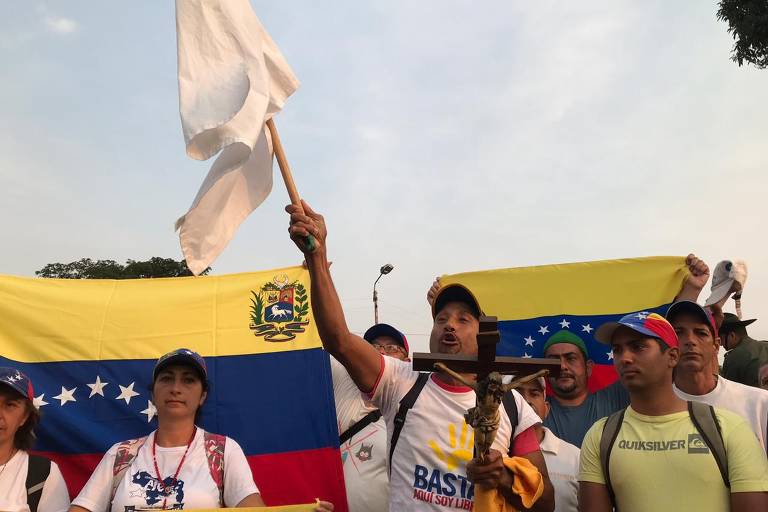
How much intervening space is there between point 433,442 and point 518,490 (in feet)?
1.42

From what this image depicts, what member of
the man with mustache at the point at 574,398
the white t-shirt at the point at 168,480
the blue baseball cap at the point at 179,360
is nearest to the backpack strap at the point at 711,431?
the man with mustache at the point at 574,398

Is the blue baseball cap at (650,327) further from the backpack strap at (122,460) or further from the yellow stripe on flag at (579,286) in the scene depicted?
the yellow stripe on flag at (579,286)

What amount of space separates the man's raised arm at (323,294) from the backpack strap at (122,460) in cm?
129

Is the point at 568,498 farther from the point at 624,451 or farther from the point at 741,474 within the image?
the point at 741,474

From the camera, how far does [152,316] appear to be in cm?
534

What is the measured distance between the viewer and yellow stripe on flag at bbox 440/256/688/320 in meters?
5.90

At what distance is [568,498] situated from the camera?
353 cm

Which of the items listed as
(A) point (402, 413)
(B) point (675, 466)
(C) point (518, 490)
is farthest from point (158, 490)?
(B) point (675, 466)

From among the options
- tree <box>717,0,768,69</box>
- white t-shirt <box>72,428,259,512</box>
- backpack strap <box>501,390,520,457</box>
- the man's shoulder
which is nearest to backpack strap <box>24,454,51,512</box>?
white t-shirt <box>72,428,259,512</box>

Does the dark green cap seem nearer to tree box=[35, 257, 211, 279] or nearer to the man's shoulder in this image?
the man's shoulder

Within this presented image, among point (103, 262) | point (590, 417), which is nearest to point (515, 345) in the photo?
point (590, 417)

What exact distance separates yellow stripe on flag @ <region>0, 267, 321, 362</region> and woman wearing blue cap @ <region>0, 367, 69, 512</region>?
1757 millimetres

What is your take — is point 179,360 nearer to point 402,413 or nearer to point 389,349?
point 402,413

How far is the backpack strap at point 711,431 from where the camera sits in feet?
8.77
